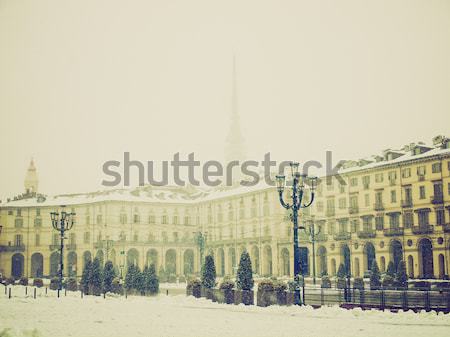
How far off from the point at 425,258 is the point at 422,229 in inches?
112

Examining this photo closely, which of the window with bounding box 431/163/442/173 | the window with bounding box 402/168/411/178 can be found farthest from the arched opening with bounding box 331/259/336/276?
the window with bounding box 431/163/442/173

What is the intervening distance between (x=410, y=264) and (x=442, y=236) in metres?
4.64

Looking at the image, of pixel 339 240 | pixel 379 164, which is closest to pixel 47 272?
pixel 339 240

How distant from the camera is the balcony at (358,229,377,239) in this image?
219ft

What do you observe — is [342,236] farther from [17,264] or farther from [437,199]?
[17,264]

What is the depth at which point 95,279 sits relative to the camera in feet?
149

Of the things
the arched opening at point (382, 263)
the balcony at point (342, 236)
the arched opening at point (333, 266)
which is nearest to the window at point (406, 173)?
the arched opening at point (382, 263)

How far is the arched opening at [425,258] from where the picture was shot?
59.9 meters

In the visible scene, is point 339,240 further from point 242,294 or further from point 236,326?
point 236,326

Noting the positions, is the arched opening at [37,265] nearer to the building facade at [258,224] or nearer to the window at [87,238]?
the building facade at [258,224]

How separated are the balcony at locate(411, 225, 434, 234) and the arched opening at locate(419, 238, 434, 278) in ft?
2.95

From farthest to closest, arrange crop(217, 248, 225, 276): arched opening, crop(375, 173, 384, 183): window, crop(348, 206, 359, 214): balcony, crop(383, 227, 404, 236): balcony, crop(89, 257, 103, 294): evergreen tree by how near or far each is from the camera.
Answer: crop(217, 248, 225, 276): arched opening, crop(348, 206, 359, 214): balcony, crop(375, 173, 384, 183): window, crop(383, 227, 404, 236): balcony, crop(89, 257, 103, 294): evergreen tree

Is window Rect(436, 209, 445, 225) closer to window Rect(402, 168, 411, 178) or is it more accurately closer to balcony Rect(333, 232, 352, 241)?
window Rect(402, 168, 411, 178)

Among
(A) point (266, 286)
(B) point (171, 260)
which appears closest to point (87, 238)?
(B) point (171, 260)
